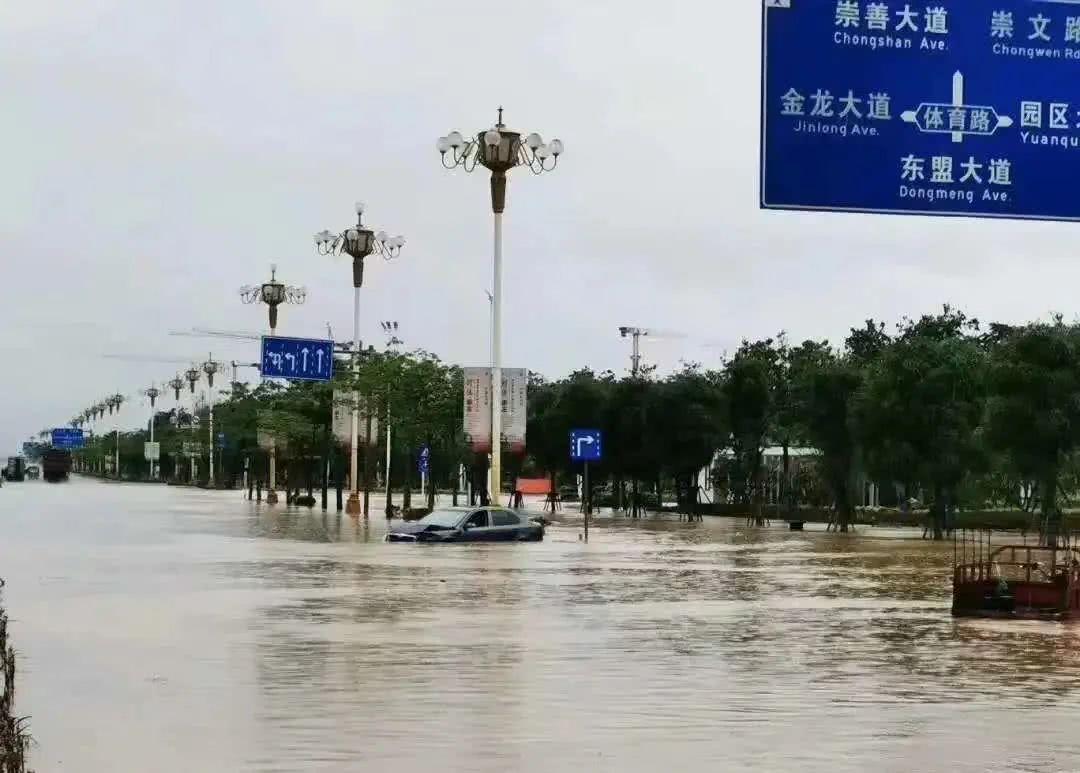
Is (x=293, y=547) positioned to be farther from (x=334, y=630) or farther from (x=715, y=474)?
(x=715, y=474)

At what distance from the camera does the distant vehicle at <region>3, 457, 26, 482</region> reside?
161 metres

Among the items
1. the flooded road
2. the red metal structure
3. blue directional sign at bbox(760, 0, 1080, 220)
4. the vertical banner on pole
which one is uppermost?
blue directional sign at bbox(760, 0, 1080, 220)

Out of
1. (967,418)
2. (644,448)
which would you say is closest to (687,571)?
(967,418)

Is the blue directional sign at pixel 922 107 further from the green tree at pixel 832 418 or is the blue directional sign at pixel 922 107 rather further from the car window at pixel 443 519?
the green tree at pixel 832 418

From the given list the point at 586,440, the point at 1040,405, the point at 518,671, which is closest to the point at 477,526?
the point at 586,440

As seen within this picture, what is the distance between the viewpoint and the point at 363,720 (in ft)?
43.0

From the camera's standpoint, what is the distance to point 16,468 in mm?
161625

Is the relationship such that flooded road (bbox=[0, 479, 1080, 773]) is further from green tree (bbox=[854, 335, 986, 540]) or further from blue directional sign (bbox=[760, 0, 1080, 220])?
green tree (bbox=[854, 335, 986, 540])

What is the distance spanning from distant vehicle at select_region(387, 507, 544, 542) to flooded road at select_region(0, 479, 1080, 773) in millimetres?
10304

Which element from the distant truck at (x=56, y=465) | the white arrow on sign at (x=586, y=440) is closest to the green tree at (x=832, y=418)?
the white arrow on sign at (x=586, y=440)

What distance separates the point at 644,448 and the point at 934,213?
6790 centimetres

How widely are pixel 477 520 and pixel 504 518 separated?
1082mm

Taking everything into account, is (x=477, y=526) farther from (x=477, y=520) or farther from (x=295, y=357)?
(x=295, y=357)

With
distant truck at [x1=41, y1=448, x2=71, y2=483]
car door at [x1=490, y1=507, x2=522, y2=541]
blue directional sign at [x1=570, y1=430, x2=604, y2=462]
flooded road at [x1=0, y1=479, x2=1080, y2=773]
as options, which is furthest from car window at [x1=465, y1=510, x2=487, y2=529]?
distant truck at [x1=41, y1=448, x2=71, y2=483]
